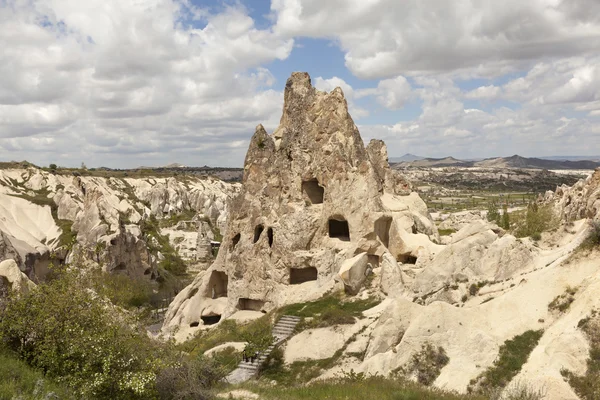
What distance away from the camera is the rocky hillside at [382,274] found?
15.3m

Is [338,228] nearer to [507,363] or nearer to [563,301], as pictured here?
[563,301]

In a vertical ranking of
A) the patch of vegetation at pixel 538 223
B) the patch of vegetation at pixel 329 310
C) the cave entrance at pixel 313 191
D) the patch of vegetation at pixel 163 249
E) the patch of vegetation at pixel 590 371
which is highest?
the cave entrance at pixel 313 191

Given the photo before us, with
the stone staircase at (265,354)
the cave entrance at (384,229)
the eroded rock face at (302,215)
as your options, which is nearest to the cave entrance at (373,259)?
the eroded rock face at (302,215)

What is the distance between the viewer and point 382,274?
25734mm

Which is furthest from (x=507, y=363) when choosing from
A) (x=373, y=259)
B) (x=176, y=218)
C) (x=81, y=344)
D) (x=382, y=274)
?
(x=176, y=218)

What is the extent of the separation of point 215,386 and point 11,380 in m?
6.34

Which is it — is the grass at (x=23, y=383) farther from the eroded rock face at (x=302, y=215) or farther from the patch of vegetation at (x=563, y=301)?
the eroded rock face at (x=302, y=215)

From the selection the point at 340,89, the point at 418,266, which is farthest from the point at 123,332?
the point at 340,89

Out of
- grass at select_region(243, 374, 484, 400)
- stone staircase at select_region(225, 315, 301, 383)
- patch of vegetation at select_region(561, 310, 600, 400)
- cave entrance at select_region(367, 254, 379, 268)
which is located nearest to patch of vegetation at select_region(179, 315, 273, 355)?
stone staircase at select_region(225, 315, 301, 383)

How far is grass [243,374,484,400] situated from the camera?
40.6ft

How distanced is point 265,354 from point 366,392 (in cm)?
1043

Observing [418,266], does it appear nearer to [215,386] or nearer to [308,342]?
[308,342]

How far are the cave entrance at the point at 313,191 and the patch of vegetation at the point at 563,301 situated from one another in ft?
61.5

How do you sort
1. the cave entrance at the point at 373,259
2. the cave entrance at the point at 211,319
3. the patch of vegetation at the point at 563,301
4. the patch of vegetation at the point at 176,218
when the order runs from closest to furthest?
the patch of vegetation at the point at 563,301, the cave entrance at the point at 373,259, the cave entrance at the point at 211,319, the patch of vegetation at the point at 176,218
